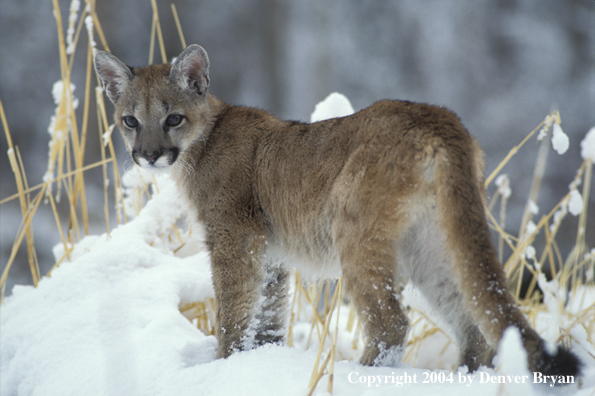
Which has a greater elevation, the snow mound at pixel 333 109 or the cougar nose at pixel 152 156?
the snow mound at pixel 333 109

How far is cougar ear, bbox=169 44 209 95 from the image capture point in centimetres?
242

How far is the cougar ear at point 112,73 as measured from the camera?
250 centimetres

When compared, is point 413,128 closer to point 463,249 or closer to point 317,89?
point 463,249

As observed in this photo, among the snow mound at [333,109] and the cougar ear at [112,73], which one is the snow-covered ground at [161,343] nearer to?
the snow mound at [333,109]

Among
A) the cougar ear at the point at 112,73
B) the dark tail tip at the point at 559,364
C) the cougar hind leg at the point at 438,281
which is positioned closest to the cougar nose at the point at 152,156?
the cougar ear at the point at 112,73

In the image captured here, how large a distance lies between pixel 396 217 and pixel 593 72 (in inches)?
162

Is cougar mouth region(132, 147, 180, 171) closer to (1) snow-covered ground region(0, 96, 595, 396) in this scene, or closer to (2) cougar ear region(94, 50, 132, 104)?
(2) cougar ear region(94, 50, 132, 104)

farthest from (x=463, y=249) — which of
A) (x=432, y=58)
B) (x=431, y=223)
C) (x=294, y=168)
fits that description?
(x=432, y=58)

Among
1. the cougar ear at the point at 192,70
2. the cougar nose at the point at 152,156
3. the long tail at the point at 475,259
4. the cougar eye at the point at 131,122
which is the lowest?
the long tail at the point at 475,259

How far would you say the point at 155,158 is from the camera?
88.6 inches

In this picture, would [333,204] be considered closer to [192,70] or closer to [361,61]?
[192,70]

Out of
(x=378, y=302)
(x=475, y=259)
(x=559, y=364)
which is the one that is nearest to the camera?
(x=559, y=364)

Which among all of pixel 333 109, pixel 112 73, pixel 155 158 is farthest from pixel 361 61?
pixel 155 158

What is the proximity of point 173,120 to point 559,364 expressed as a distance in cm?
189
